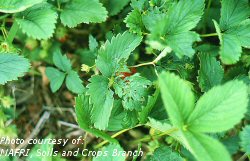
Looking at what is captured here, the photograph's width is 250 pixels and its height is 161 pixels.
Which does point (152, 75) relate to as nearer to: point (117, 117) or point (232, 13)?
point (117, 117)

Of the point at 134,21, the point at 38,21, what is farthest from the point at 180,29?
the point at 38,21

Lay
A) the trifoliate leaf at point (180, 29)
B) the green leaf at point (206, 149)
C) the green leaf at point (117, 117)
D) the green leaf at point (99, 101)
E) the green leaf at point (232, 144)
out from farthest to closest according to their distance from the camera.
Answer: the green leaf at point (232, 144)
the green leaf at point (117, 117)
the green leaf at point (99, 101)
the trifoliate leaf at point (180, 29)
the green leaf at point (206, 149)

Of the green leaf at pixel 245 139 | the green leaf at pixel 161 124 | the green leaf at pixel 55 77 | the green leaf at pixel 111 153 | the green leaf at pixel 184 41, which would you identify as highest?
the green leaf at pixel 184 41

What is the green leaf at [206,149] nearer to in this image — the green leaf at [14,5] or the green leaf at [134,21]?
the green leaf at [134,21]

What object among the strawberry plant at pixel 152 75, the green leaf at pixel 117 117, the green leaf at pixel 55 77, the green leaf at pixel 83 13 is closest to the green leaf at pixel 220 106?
the strawberry plant at pixel 152 75

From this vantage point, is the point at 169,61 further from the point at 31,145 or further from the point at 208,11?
the point at 31,145

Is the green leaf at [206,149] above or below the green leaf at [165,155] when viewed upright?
above

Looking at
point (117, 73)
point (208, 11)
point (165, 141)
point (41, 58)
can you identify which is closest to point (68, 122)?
point (41, 58)
